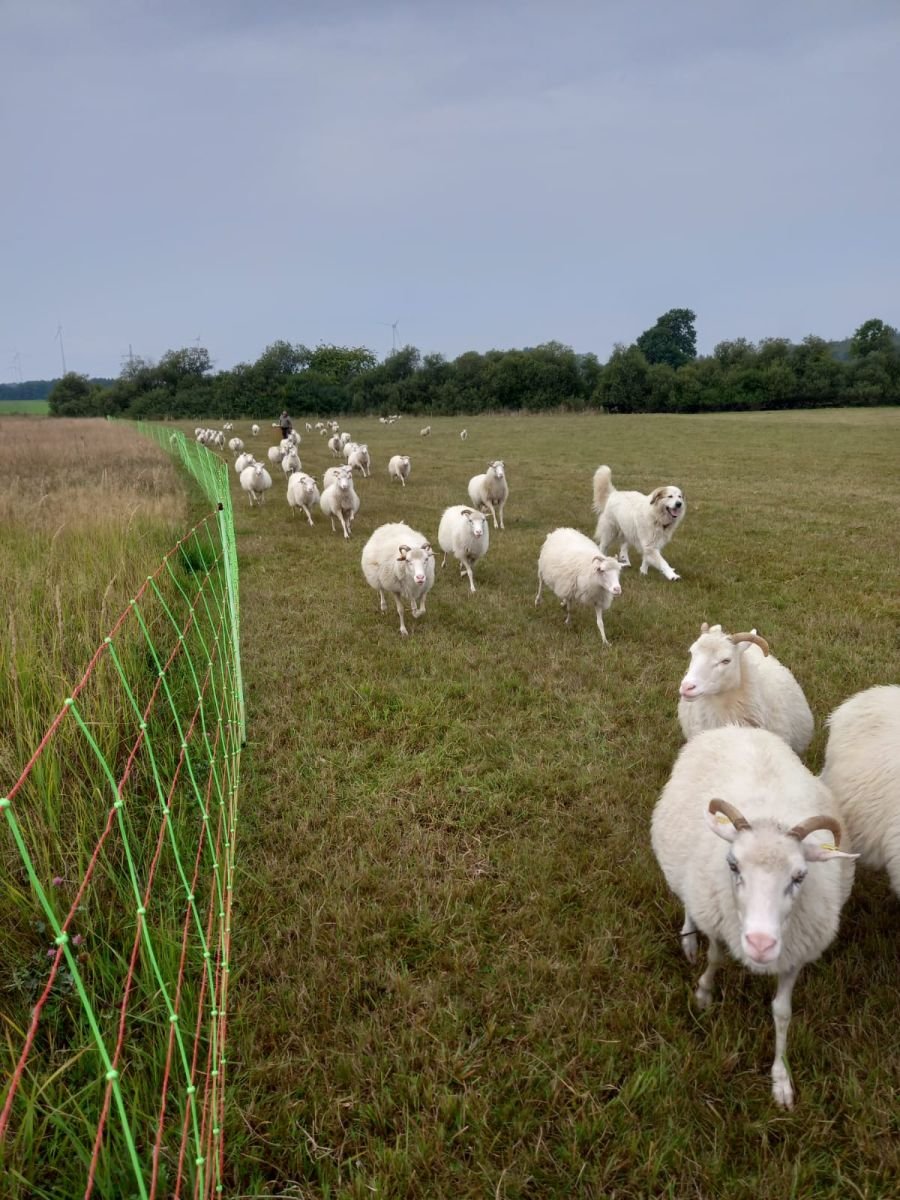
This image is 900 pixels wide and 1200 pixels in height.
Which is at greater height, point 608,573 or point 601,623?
point 608,573

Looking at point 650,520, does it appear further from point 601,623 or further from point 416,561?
point 416,561

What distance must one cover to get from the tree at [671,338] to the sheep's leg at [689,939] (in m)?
109

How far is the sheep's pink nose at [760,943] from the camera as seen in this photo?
2.19m

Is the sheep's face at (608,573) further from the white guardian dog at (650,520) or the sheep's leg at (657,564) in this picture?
the sheep's leg at (657,564)

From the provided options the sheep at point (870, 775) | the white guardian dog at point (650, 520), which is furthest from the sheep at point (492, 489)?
the sheep at point (870, 775)

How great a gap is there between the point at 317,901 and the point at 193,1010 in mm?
760

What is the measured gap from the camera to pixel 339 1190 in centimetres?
212

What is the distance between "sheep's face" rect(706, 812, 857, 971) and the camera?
7.32ft

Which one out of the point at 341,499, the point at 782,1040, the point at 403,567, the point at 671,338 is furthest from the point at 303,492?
the point at 671,338

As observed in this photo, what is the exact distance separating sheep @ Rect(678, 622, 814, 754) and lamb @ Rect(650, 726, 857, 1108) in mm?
593

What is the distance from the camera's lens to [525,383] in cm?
6612

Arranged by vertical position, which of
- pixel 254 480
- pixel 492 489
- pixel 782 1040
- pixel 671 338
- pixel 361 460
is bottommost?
pixel 782 1040

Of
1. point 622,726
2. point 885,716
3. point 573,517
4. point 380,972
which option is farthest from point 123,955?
point 573,517

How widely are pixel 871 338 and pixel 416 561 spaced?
88.9 meters
